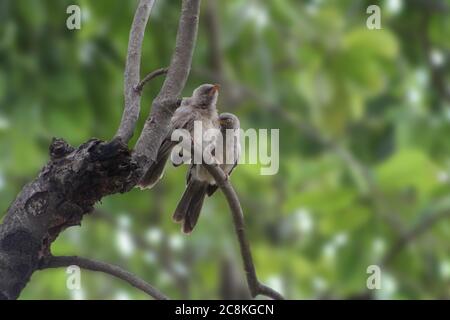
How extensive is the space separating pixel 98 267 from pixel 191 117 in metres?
1.55

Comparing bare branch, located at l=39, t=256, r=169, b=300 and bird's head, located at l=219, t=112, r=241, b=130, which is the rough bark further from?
bird's head, located at l=219, t=112, r=241, b=130

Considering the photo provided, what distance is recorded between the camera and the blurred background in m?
4.42

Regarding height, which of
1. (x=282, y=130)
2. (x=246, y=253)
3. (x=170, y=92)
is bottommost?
(x=246, y=253)

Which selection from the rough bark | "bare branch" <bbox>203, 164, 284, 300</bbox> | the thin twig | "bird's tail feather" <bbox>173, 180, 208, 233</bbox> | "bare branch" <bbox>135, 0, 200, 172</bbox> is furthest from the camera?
the thin twig

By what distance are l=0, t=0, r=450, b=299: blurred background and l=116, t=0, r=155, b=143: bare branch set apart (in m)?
1.64

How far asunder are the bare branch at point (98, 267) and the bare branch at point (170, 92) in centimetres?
22

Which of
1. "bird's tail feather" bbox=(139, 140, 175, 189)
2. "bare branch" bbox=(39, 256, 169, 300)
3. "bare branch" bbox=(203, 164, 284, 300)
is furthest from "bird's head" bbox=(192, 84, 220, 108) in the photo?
"bare branch" bbox=(39, 256, 169, 300)

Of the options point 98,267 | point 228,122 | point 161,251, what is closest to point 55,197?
point 98,267

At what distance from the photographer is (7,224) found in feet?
5.61

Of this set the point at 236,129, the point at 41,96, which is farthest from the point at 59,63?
the point at 236,129

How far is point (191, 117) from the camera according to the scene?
11.0ft

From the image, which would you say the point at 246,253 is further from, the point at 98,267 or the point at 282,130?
the point at 282,130
